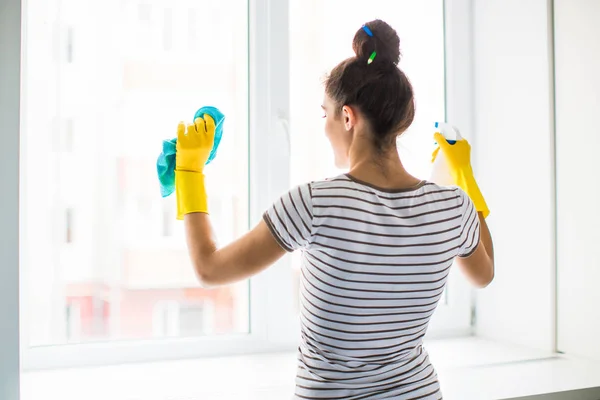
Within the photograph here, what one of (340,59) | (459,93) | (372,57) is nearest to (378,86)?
(372,57)

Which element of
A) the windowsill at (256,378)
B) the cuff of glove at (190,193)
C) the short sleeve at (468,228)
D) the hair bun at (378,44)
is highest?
the hair bun at (378,44)

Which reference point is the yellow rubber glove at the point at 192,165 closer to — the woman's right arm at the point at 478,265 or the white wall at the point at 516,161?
the woman's right arm at the point at 478,265

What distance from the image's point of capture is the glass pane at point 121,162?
55.1 inches

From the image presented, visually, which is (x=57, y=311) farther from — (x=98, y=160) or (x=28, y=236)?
(x=98, y=160)

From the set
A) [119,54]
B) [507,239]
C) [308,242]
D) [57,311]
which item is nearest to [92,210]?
[57,311]

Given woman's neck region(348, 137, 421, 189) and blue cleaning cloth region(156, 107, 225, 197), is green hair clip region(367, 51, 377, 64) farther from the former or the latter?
blue cleaning cloth region(156, 107, 225, 197)

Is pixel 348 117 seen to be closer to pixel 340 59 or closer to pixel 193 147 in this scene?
pixel 193 147

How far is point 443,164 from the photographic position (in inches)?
49.1

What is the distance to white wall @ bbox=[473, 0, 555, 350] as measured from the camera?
155 cm

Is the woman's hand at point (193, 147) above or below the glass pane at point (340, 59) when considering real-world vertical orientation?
below

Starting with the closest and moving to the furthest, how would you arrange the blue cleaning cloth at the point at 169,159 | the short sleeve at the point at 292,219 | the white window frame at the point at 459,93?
the short sleeve at the point at 292,219 < the blue cleaning cloth at the point at 169,159 < the white window frame at the point at 459,93

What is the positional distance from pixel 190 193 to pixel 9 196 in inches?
11.4

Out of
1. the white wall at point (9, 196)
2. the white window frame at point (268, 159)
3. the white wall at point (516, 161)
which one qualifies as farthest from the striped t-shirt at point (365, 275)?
the white wall at point (516, 161)

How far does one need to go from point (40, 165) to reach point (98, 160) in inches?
5.0
